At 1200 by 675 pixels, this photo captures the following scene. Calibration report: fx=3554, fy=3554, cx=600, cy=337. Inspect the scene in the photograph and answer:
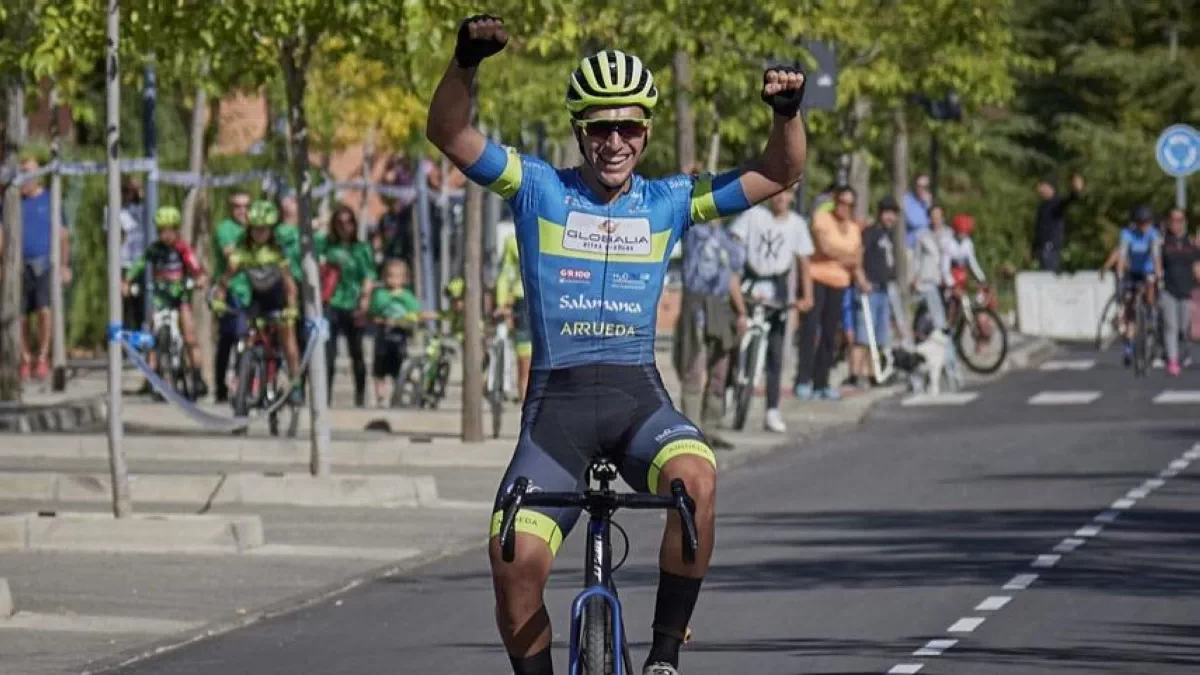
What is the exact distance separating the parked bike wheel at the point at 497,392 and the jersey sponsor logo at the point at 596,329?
1596 cm

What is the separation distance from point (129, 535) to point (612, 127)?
30.6ft

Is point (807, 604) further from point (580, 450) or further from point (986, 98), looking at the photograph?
point (986, 98)

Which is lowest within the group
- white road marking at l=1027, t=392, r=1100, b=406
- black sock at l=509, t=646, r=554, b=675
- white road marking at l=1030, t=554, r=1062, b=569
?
white road marking at l=1027, t=392, r=1100, b=406

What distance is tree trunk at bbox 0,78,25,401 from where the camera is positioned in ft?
89.7

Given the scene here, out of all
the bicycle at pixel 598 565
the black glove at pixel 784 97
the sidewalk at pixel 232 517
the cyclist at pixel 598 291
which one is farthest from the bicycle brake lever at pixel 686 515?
the sidewalk at pixel 232 517

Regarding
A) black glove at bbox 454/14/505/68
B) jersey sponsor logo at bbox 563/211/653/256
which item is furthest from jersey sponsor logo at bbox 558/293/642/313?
black glove at bbox 454/14/505/68

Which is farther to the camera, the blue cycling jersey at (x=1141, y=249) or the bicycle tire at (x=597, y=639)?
the blue cycling jersey at (x=1141, y=249)

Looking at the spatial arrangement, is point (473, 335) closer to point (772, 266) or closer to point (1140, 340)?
point (772, 266)

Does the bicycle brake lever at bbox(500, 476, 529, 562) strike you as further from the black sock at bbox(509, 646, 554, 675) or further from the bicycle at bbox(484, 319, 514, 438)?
the bicycle at bbox(484, 319, 514, 438)

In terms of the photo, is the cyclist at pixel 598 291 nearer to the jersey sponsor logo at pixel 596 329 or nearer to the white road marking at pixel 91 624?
the jersey sponsor logo at pixel 596 329

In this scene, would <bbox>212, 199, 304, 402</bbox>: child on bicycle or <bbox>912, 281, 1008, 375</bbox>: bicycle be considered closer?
<bbox>212, 199, 304, 402</bbox>: child on bicycle

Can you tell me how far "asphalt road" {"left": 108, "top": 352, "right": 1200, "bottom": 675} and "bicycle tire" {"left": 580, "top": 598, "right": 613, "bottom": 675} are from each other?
3755mm

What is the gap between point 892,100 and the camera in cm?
3828

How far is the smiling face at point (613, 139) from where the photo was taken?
8.98 m
